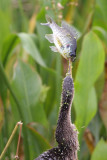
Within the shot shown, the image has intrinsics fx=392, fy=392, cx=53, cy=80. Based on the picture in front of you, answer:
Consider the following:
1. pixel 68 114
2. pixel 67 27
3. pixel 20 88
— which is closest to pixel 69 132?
pixel 68 114

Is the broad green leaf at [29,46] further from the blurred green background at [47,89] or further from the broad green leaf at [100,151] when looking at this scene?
the broad green leaf at [100,151]

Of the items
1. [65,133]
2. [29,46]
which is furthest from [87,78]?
[65,133]

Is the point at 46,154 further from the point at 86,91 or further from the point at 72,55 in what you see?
the point at 86,91

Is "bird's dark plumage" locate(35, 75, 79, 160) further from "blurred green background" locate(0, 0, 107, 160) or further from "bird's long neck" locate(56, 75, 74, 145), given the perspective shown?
"blurred green background" locate(0, 0, 107, 160)

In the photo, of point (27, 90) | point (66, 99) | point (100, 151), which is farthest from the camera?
point (27, 90)

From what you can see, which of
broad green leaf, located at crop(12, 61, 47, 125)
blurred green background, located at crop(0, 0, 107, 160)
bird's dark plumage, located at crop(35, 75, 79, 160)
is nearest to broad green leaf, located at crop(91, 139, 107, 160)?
blurred green background, located at crop(0, 0, 107, 160)

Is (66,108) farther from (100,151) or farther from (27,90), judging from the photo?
(27,90)
